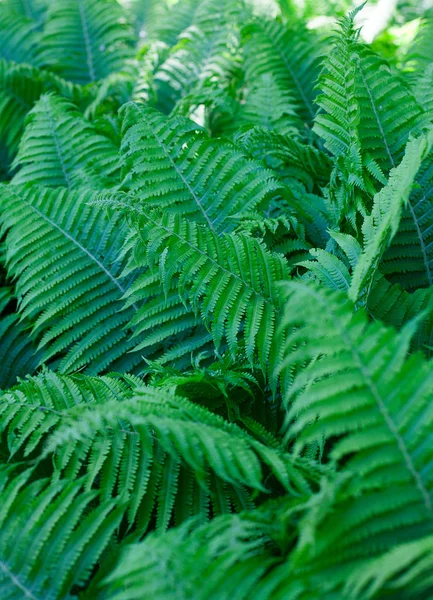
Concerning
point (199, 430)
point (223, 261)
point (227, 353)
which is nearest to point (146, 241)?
point (223, 261)

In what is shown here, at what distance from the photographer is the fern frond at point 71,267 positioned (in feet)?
6.30

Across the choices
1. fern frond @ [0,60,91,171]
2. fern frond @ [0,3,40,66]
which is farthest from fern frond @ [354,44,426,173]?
fern frond @ [0,3,40,66]

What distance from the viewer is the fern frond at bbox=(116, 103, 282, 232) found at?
6.16 feet

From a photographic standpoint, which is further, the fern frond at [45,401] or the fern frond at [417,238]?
the fern frond at [417,238]

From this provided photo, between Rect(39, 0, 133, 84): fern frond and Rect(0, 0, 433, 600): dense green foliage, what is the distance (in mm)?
392

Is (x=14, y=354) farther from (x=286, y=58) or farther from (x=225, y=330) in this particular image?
(x=286, y=58)

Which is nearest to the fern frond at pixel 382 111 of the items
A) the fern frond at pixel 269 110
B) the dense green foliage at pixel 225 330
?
the dense green foliage at pixel 225 330

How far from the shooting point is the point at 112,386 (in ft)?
5.03

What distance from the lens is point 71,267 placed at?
1962mm

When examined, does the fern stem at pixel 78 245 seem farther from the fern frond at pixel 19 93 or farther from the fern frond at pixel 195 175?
the fern frond at pixel 19 93

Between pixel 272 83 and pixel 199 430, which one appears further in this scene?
pixel 272 83

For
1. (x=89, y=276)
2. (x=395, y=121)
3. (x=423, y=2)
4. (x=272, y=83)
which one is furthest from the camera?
(x=423, y=2)

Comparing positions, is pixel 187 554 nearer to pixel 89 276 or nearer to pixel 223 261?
pixel 223 261

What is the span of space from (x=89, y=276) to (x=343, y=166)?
0.89 meters
